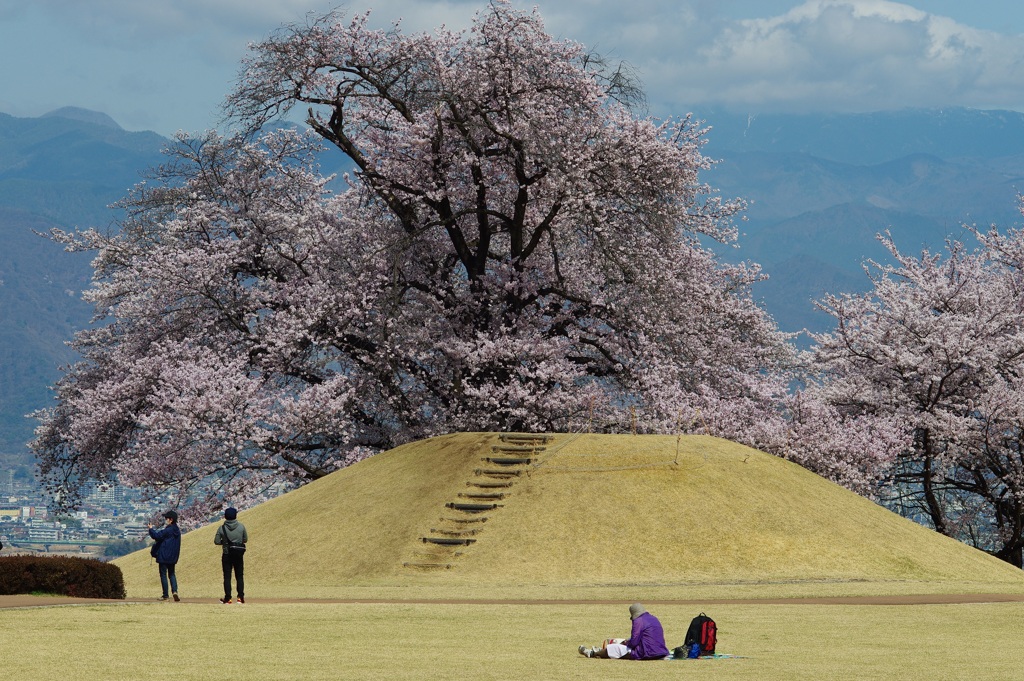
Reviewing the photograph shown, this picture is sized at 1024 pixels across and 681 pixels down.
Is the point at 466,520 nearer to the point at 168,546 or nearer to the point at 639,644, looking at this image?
the point at 168,546

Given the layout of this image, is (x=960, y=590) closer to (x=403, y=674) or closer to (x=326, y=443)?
(x=403, y=674)

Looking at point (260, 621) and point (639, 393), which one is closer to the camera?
point (260, 621)

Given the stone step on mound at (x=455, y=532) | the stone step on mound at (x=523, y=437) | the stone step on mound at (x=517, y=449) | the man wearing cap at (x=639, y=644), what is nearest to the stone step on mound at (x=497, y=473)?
the stone step on mound at (x=517, y=449)

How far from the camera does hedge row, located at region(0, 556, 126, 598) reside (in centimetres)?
2848

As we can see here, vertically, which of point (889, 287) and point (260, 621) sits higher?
point (889, 287)

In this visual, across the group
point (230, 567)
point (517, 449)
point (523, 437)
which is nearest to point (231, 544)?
point (230, 567)

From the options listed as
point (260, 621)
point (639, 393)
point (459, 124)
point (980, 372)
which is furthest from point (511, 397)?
point (260, 621)

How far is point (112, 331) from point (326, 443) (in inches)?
498

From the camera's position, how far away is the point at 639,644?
2067 centimetres

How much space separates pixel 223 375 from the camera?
51.8 m

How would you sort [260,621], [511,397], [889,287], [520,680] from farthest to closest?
[889,287] < [511,397] < [260,621] < [520,680]

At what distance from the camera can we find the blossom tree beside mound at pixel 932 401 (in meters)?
49.7

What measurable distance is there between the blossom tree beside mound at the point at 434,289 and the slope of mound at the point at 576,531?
7264mm

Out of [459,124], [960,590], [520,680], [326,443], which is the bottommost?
[520,680]
